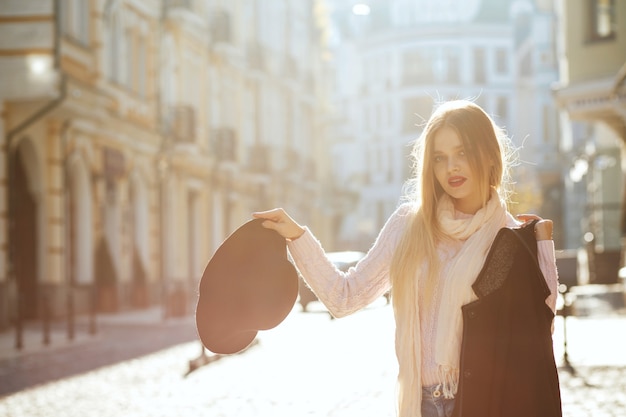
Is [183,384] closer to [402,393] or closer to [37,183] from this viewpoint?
[402,393]

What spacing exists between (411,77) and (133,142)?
5899 cm

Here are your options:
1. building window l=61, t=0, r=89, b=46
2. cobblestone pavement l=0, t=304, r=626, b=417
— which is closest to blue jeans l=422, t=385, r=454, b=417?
cobblestone pavement l=0, t=304, r=626, b=417

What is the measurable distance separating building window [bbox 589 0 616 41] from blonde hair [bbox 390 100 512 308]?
23.8 metres

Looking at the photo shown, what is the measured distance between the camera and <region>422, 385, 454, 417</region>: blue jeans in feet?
13.4

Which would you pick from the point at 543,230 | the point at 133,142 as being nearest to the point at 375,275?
the point at 543,230

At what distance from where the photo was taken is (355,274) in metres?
4.39

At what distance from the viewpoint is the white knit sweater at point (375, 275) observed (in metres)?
4.16

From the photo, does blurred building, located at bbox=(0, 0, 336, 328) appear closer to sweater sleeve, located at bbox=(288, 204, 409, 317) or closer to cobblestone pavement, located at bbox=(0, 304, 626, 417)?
cobblestone pavement, located at bbox=(0, 304, 626, 417)

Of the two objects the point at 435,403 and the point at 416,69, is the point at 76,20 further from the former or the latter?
the point at 416,69

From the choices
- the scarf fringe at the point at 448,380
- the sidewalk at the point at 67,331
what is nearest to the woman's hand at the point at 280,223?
the scarf fringe at the point at 448,380

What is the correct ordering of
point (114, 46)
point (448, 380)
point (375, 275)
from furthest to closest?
point (114, 46) → point (375, 275) → point (448, 380)

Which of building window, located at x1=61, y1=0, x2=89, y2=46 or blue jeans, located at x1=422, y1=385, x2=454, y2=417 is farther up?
building window, located at x1=61, y1=0, x2=89, y2=46

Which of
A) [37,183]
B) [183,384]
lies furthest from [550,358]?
[37,183]

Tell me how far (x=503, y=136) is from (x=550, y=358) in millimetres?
788
